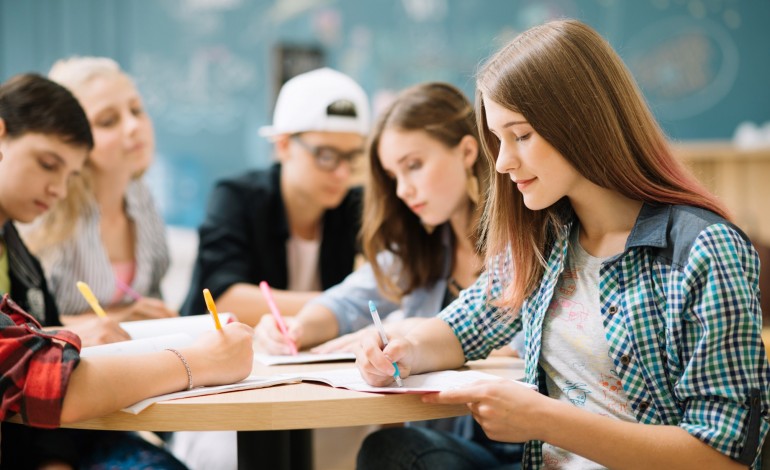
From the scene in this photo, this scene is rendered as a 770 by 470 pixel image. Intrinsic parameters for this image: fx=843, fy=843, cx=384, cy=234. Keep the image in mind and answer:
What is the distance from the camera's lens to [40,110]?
5.87ft

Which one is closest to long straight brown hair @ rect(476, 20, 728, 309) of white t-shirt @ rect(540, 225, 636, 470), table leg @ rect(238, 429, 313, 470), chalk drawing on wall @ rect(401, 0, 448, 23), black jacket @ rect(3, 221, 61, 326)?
white t-shirt @ rect(540, 225, 636, 470)

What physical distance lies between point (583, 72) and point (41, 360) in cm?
88

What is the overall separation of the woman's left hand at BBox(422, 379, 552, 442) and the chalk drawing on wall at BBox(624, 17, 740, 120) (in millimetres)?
3528

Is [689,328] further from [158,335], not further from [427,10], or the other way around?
[427,10]

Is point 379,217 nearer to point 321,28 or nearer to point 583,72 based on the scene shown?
point 583,72

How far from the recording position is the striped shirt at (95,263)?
2320 mm

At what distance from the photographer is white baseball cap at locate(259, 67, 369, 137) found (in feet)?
8.30

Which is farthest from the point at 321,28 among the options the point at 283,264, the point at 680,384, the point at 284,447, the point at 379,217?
the point at 680,384

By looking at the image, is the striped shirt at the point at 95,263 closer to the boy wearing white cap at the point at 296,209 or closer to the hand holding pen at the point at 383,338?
the boy wearing white cap at the point at 296,209

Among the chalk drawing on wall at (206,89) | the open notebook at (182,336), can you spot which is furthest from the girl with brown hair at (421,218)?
the chalk drawing on wall at (206,89)

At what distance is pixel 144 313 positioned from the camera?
2133 millimetres

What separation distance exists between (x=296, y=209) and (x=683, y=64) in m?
2.65

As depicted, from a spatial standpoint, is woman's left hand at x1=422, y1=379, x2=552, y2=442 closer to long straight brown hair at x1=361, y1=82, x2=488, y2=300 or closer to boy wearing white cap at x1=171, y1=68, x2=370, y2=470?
long straight brown hair at x1=361, y1=82, x2=488, y2=300

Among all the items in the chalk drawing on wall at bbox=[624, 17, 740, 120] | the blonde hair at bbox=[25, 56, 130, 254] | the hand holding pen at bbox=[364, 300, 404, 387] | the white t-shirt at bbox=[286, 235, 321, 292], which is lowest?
the white t-shirt at bbox=[286, 235, 321, 292]
